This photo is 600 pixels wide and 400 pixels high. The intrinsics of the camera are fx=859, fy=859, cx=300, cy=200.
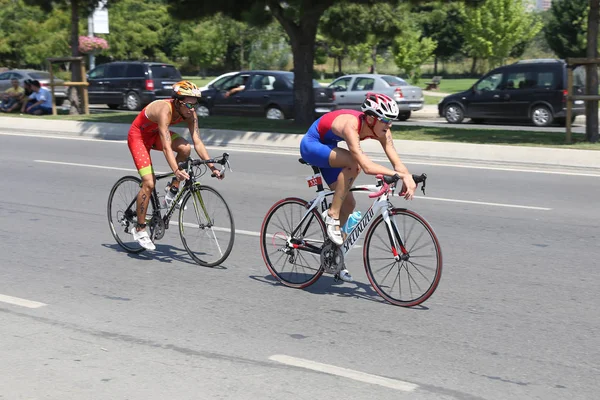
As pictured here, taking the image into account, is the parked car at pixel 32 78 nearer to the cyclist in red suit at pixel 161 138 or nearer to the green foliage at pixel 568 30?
the cyclist in red suit at pixel 161 138

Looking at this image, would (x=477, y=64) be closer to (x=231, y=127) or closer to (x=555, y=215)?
(x=231, y=127)

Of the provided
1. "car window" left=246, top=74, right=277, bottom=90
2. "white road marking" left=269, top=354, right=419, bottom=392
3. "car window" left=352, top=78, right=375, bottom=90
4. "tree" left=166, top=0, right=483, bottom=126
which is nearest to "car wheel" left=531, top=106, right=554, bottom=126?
"car window" left=352, top=78, right=375, bottom=90

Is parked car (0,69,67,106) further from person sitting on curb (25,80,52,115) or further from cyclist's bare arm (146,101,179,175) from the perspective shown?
cyclist's bare arm (146,101,179,175)

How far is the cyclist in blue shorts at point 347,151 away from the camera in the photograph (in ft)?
20.2

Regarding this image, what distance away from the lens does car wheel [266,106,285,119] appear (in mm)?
24406

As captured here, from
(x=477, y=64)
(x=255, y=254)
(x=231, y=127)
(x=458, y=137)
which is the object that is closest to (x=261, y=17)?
(x=231, y=127)

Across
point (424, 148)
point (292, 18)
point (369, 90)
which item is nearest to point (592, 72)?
point (424, 148)

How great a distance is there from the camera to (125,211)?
328 inches

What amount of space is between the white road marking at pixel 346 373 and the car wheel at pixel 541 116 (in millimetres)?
20451

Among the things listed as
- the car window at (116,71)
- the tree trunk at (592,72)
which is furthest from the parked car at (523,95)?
the car window at (116,71)

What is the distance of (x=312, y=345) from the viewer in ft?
17.9

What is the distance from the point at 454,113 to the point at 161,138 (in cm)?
1997

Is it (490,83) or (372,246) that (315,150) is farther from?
(490,83)

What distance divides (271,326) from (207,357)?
784 millimetres
